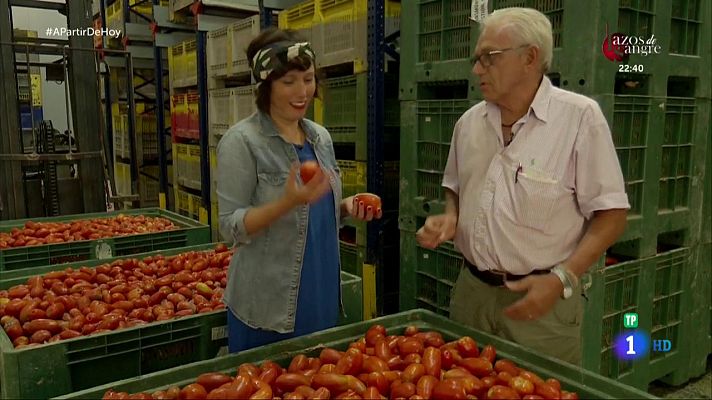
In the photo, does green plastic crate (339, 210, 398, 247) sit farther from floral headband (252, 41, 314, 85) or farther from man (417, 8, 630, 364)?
floral headband (252, 41, 314, 85)

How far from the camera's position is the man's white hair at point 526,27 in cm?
196

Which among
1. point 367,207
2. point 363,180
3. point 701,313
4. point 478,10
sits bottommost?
point 701,313

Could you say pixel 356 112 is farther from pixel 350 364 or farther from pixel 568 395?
pixel 568 395

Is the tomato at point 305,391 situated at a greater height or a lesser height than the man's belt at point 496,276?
lesser

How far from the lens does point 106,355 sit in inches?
94.2

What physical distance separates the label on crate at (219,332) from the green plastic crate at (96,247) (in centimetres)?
148

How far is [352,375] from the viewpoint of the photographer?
5.80 feet

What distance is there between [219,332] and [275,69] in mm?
1326

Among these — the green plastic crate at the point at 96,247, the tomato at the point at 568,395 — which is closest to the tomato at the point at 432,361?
the tomato at the point at 568,395

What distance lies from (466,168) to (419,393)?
2.90 ft

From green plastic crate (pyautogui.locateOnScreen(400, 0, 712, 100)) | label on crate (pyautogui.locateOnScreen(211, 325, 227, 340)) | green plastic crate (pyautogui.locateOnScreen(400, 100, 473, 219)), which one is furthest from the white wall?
label on crate (pyautogui.locateOnScreen(211, 325, 227, 340))

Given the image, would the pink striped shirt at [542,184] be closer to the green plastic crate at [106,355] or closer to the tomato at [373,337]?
the tomato at [373,337]

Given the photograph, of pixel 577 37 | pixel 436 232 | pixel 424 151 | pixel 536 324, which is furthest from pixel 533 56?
pixel 424 151

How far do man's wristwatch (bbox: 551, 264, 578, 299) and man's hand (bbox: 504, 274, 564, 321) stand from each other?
0.05 feet
